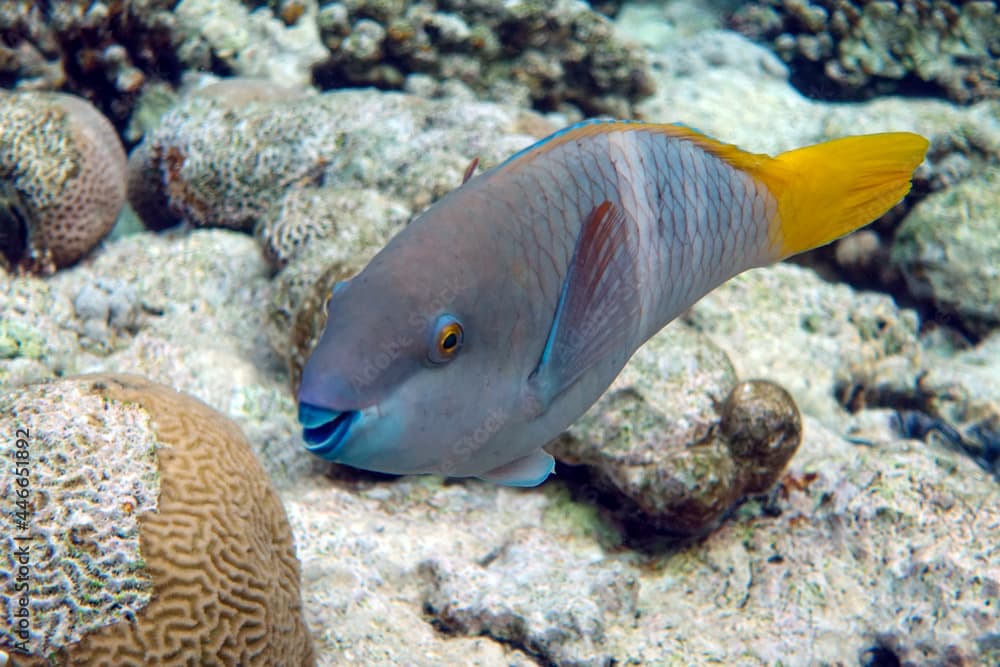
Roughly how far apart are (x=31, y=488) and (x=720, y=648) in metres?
3.10

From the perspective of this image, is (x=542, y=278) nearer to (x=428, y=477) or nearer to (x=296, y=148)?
(x=428, y=477)

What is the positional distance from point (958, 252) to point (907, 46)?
362 cm

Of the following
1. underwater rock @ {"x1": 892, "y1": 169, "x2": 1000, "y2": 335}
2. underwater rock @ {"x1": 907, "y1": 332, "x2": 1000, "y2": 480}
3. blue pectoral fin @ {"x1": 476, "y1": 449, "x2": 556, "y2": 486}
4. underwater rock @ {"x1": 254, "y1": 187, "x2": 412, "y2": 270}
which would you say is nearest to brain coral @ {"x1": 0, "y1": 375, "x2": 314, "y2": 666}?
blue pectoral fin @ {"x1": 476, "y1": 449, "x2": 556, "y2": 486}

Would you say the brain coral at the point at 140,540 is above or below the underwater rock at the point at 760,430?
above

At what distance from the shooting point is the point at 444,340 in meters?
1.23

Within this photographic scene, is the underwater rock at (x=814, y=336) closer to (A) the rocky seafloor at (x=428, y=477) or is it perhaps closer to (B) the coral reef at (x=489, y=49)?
(A) the rocky seafloor at (x=428, y=477)

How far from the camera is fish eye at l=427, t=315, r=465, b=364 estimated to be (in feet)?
4.02

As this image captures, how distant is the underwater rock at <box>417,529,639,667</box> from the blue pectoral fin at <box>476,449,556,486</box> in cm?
173

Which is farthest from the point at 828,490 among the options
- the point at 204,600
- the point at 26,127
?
the point at 26,127

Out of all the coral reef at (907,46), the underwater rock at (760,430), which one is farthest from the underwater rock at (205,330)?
the coral reef at (907,46)

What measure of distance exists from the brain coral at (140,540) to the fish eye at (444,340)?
5.26ft

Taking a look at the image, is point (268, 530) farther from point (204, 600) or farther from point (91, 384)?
point (91, 384)

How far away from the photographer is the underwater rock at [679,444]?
3.48 metres

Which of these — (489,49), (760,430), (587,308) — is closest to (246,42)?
(489,49)
